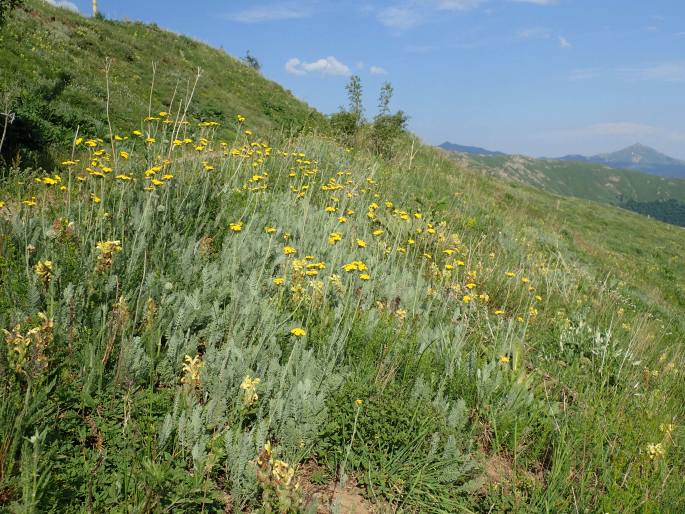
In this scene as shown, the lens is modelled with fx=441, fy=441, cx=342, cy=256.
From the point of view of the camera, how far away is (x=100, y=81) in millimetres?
12984

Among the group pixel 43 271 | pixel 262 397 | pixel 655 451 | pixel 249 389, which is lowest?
pixel 655 451

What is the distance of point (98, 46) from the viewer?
16734mm

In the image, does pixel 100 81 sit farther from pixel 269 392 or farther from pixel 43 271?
pixel 269 392

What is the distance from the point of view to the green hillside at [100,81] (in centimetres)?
891

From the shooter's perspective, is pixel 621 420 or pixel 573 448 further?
pixel 621 420

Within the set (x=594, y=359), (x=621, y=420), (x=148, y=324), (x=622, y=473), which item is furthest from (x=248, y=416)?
(x=594, y=359)

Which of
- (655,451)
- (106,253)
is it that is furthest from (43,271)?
(655,451)

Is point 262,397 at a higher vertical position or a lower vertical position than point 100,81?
lower

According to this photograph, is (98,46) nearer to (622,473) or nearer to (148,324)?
(148,324)

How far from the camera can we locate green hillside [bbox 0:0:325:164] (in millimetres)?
8906

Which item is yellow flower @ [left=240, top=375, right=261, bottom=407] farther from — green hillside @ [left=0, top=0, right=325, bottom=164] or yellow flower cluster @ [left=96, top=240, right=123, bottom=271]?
green hillside @ [left=0, top=0, right=325, bottom=164]

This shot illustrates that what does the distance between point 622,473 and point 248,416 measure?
2.47 m

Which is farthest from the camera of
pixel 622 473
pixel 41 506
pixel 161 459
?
pixel 622 473

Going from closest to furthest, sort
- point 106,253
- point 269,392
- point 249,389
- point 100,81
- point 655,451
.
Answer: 1. point 249,389
2. point 269,392
3. point 655,451
4. point 106,253
5. point 100,81
